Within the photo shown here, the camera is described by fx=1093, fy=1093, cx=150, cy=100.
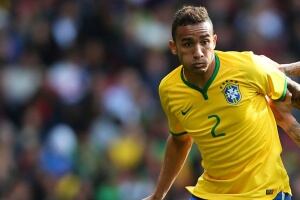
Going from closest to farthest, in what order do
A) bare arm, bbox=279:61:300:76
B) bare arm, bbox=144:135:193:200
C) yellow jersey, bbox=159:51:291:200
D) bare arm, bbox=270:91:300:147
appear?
yellow jersey, bbox=159:51:291:200
bare arm, bbox=270:91:300:147
bare arm, bbox=279:61:300:76
bare arm, bbox=144:135:193:200

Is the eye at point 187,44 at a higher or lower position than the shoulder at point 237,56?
higher

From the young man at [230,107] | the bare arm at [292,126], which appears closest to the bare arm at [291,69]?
the young man at [230,107]

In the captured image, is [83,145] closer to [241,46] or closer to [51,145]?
[51,145]

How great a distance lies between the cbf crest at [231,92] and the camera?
21.6 feet

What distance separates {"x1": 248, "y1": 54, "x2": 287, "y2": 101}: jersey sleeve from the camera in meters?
6.57

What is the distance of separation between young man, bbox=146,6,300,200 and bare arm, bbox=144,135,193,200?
0.36 metres

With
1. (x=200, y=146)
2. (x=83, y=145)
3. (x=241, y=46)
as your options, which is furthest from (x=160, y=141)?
(x=200, y=146)

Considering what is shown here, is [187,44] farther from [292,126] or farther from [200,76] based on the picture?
[292,126]

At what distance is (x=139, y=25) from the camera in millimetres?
14852

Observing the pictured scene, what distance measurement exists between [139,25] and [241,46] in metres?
1.65

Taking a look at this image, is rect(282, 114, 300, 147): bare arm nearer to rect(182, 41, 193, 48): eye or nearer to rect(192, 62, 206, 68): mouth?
rect(192, 62, 206, 68): mouth

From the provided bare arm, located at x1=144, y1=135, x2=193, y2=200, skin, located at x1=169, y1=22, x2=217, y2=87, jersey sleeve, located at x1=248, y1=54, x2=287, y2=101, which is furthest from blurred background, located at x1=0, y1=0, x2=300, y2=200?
skin, located at x1=169, y1=22, x2=217, y2=87

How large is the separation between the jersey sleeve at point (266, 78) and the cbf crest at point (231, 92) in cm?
11

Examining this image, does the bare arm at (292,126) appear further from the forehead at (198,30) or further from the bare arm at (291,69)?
the forehead at (198,30)
